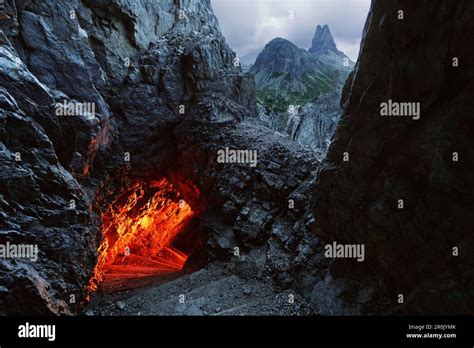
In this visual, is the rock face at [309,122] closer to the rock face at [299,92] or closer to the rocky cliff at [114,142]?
the rock face at [299,92]

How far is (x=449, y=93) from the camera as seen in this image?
37.9 feet

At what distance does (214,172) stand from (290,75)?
123 m

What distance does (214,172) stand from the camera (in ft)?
93.4

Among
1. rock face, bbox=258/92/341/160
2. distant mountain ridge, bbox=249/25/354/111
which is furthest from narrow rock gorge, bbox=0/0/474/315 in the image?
distant mountain ridge, bbox=249/25/354/111

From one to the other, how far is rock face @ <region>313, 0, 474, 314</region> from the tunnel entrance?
60.2 feet

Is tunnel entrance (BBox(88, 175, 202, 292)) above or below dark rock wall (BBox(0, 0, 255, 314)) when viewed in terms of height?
below

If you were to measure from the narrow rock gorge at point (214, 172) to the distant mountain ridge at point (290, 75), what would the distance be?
86.2 meters

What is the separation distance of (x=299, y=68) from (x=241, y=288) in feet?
462

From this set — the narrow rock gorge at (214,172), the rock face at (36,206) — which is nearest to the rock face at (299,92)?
the narrow rock gorge at (214,172)

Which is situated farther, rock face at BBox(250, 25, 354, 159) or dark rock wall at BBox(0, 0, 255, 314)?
rock face at BBox(250, 25, 354, 159)

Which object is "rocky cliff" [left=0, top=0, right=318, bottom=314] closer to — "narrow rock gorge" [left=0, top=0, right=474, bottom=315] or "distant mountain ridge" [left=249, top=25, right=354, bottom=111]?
"narrow rock gorge" [left=0, top=0, right=474, bottom=315]

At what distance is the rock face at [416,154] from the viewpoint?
36.3ft

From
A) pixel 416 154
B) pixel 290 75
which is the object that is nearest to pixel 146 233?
pixel 416 154

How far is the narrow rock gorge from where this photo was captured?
12.0 m
